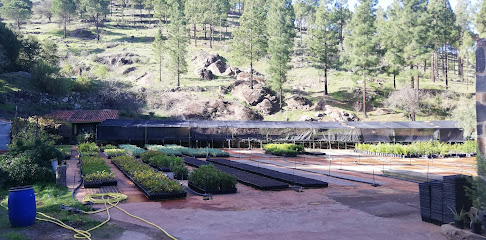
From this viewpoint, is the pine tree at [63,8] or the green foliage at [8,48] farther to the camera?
the pine tree at [63,8]

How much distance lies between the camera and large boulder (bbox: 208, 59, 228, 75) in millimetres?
64938

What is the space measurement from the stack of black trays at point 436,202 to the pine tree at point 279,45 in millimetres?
44624

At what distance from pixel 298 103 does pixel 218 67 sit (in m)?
19.9

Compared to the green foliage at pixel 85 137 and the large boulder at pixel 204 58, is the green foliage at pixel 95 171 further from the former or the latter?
the large boulder at pixel 204 58

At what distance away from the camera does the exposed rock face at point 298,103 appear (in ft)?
168

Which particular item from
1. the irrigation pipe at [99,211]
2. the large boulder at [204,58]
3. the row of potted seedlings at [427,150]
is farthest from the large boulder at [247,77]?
the irrigation pipe at [99,211]

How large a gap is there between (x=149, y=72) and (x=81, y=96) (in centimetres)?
1582

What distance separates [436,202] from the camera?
25.5 feet

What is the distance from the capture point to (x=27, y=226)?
7488 millimetres

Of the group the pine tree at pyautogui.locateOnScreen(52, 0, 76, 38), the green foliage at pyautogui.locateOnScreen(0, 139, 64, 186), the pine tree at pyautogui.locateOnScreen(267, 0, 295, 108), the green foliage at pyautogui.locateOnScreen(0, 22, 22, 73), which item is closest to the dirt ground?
the green foliage at pyautogui.locateOnScreen(0, 139, 64, 186)

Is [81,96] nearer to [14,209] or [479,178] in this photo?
[14,209]

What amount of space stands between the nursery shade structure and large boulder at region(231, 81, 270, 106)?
1547cm

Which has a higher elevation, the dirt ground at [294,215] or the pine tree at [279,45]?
the pine tree at [279,45]

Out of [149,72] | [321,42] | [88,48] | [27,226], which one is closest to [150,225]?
[27,226]
